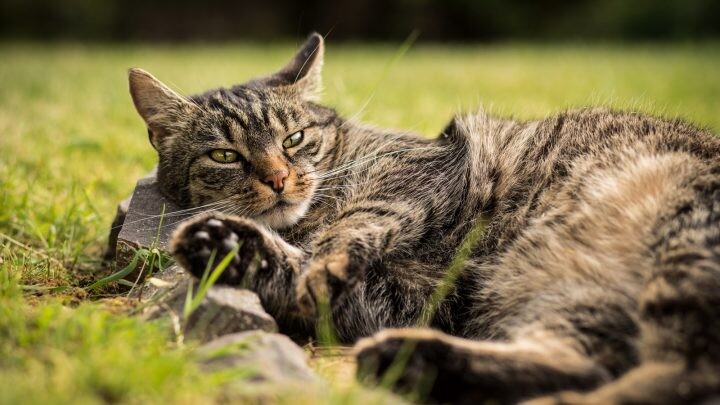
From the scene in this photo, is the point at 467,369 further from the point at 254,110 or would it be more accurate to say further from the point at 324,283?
the point at 254,110

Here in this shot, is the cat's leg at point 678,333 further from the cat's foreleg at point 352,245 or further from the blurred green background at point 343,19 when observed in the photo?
the blurred green background at point 343,19

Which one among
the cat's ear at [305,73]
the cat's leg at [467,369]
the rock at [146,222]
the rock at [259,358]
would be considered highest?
the cat's ear at [305,73]

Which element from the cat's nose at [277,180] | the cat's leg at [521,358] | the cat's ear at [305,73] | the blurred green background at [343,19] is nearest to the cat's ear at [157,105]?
the cat's ear at [305,73]

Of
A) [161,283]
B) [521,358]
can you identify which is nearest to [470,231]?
→ [521,358]

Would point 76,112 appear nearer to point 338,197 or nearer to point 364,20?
point 338,197

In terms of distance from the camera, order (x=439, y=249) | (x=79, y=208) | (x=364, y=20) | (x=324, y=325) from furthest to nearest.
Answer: (x=364, y=20), (x=79, y=208), (x=439, y=249), (x=324, y=325)

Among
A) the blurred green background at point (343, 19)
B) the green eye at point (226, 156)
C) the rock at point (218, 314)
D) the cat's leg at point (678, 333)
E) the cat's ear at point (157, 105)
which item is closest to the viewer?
the cat's leg at point (678, 333)

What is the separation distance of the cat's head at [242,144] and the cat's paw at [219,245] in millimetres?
314

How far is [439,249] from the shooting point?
2.52 meters

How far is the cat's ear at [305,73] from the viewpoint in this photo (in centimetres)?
314

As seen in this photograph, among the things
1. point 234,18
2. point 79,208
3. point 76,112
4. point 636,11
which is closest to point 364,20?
point 234,18

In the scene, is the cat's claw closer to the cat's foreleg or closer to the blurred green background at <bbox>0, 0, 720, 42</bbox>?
the cat's foreleg

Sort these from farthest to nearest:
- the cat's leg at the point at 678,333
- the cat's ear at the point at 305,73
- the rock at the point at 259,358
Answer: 1. the cat's ear at the point at 305,73
2. the rock at the point at 259,358
3. the cat's leg at the point at 678,333

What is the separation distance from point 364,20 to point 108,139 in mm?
12240
